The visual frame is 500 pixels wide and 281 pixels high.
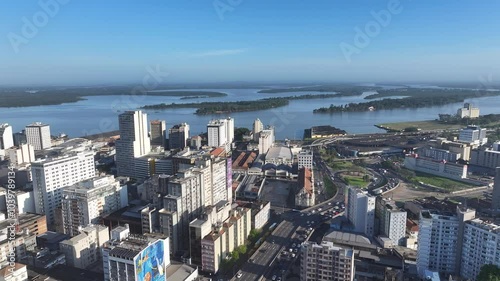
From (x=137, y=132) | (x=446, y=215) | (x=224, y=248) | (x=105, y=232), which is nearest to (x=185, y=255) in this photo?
(x=224, y=248)

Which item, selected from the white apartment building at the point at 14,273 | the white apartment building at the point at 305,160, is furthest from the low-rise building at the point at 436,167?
the white apartment building at the point at 14,273

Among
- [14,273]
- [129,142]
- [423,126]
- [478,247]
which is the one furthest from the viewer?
[423,126]

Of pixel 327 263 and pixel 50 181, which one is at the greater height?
pixel 50 181

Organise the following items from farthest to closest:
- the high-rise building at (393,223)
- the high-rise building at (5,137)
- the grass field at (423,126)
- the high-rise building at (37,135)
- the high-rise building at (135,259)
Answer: the grass field at (423,126) → the high-rise building at (37,135) → the high-rise building at (5,137) → the high-rise building at (393,223) → the high-rise building at (135,259)

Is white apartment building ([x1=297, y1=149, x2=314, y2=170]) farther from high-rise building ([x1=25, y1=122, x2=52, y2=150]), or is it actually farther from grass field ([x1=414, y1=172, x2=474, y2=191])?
high-rise building ([x1=25, y1=122, x2=52, y2=150])

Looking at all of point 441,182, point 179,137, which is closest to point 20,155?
point 179,137

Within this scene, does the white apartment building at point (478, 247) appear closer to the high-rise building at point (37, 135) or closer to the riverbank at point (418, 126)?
the high-rise building at point (37, 135)

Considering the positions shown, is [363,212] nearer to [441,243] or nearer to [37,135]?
[441,243]
